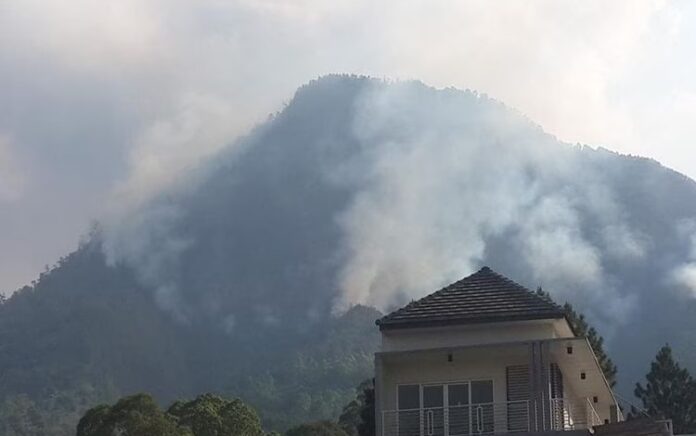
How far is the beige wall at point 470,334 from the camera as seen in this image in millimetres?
33594

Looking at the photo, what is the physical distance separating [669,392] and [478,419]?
30.3 m

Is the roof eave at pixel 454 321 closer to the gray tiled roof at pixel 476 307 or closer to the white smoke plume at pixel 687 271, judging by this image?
the gray tiled roof at pixel 476 307

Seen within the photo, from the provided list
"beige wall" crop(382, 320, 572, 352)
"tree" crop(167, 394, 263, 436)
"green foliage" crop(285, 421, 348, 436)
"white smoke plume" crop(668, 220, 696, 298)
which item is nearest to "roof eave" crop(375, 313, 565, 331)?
"beige wall" crop(382, 320, 572, 352)

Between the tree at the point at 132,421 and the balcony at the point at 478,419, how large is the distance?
1055 cm

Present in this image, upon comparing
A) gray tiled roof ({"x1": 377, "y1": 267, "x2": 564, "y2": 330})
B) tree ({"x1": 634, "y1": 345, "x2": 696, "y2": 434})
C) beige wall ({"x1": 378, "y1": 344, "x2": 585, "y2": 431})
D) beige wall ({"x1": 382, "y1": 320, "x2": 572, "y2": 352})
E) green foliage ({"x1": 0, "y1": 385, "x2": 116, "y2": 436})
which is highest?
green foliage ({"x1": 0, "y1": 385, "x2": 116, "y2": 436})

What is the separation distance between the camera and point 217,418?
47.6m

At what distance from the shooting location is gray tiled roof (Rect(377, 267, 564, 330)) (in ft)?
111

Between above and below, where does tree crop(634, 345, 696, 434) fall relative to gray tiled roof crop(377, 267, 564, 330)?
above


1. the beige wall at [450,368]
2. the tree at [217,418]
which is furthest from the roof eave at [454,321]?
the tree at [217,418]

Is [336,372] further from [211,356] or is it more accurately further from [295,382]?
[211,356]

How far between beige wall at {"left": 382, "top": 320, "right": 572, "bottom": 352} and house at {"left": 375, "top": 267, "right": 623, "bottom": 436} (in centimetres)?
2

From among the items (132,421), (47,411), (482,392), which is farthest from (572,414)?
(47,411)

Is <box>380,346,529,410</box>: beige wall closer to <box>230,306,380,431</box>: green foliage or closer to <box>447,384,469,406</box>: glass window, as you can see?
<box>447,384,469,406</box>: glass window

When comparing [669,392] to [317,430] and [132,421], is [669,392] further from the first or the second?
[132,421]
